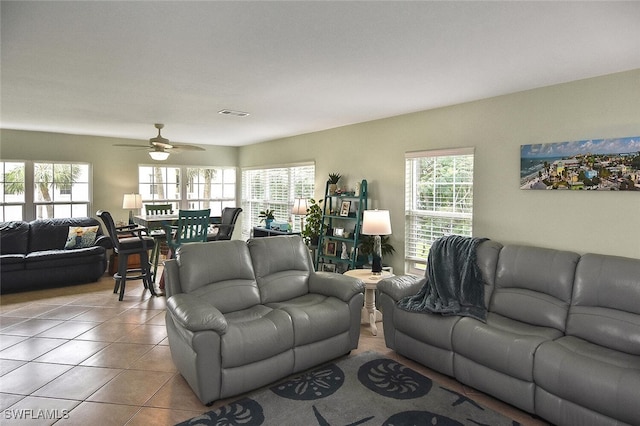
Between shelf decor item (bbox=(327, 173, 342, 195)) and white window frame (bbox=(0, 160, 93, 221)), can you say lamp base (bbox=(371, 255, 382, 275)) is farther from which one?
white window frame (bbox=(0, 160, 93, 221))

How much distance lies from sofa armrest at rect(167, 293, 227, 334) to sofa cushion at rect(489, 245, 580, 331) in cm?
222

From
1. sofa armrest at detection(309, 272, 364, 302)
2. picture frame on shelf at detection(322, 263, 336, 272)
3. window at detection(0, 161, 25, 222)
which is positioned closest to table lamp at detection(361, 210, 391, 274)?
sofa armrest at detection(309, 272, 364, 302)

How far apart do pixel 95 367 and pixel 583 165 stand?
452 centimetres

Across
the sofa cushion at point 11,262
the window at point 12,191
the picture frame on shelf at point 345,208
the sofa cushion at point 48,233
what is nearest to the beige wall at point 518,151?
the picture frame on shelf at point 345,208

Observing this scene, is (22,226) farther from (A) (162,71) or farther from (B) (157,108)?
(A) (162,71)

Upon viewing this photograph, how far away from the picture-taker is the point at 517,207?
3.88m

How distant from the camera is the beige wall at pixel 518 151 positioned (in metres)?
3.20

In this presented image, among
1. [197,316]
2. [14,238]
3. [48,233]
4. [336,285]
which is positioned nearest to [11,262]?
[14,238]

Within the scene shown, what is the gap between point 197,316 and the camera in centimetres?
264

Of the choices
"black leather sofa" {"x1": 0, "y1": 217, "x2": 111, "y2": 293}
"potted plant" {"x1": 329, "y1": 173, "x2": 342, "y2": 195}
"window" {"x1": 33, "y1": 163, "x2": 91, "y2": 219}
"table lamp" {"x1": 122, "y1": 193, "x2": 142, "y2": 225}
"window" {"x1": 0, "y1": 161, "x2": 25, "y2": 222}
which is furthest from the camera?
"table lamp" {"x1": 122, "y1": 193, "x2": 142, "y2": 225}

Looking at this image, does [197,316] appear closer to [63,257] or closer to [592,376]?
[592,376]

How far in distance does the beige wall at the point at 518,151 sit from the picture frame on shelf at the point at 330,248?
3.07 ft

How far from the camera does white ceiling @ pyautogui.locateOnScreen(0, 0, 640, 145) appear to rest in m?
2.14

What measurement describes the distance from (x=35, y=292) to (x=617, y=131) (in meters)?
7.22
